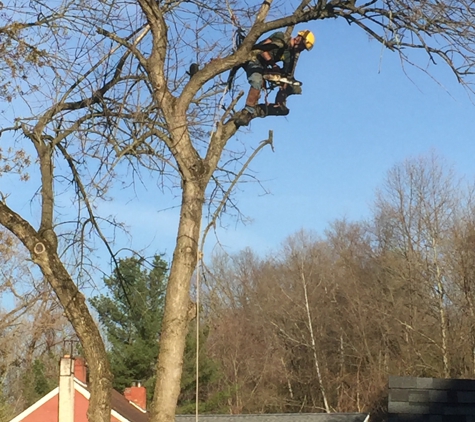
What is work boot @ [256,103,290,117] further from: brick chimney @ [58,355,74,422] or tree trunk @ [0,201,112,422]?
brick chimney @ [58,355,74,422]

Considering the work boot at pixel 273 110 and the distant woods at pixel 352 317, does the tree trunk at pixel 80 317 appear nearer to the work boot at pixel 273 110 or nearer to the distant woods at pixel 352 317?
the work boot at pixel 273 110

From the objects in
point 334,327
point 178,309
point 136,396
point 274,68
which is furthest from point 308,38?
point 334,327

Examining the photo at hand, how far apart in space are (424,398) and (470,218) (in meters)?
28.8

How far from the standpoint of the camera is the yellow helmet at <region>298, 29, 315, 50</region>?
19.9 ft

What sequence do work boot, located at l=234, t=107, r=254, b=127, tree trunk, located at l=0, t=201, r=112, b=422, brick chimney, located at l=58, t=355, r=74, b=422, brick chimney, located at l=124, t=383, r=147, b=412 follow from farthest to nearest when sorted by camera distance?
brick chimney, located at l=124, t=383, r=147, b=412 → brick chimney, located at l=58, t=355, r=74, b=422 → work boot, located at l=234, t=107, r=254, b=127 → tree trunk, located at l=0, t=201, r=112, b=422

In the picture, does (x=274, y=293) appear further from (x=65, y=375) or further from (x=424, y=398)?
(x=424, y=398)

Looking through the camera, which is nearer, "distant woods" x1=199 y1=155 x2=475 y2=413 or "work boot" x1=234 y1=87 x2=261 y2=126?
"work boot" x1=234 y1=87 x2=261 y2=126

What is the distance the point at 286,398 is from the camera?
130 feet

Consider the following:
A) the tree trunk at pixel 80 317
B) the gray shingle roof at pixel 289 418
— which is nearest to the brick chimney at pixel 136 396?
the gray shingle roof at pixel 289 418

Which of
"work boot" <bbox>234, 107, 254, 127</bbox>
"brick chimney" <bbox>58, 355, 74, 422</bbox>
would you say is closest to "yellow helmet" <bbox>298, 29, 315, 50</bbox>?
"work boot" <bbox>234, 107, 254, 127</bbox>

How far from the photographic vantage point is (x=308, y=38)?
19.9ft

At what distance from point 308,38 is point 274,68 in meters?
0.35

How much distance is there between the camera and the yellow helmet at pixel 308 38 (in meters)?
6.05

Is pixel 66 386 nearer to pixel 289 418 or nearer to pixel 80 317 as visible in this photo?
pixel 80 317
